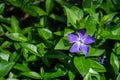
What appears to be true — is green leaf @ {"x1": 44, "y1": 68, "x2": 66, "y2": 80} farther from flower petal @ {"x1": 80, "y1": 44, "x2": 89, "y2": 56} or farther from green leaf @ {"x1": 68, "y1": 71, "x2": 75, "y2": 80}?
flower petal @ {"x1": 80, "y1": 44, "x2": 89, "y2": 56}

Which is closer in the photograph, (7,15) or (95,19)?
(95,19)

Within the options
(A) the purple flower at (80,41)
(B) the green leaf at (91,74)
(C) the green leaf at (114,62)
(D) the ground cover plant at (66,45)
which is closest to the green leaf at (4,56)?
(D) the ground cover plant at (66,45)

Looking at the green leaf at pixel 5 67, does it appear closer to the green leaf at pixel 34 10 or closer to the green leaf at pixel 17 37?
the green leaf at pixel 17 37

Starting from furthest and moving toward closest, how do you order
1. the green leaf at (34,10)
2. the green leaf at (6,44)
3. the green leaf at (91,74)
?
the green leaf at (34,10) → the green leaf at (6,44) → the green leaf at (91,74)

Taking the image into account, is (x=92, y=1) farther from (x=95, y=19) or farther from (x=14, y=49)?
(x=14, y=49)

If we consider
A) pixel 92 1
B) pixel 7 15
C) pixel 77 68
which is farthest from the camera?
pixel 7 15

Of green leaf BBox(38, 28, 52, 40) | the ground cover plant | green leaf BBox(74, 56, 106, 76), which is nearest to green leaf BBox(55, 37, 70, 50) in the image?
the ground cover plant

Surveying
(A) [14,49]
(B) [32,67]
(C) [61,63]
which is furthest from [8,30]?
(C) [61,63]
